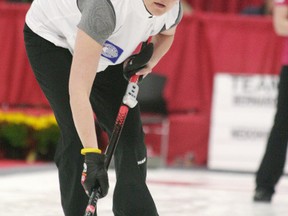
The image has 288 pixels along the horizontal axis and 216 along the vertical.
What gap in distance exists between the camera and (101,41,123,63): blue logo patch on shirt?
313 centimetres

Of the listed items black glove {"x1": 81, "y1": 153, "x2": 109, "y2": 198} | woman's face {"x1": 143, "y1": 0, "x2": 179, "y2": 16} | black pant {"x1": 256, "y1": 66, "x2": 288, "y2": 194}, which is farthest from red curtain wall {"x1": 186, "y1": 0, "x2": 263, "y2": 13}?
black glove {"x1": 81, "y1": 153, "x2": 109, "y2": 198}

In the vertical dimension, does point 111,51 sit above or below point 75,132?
above

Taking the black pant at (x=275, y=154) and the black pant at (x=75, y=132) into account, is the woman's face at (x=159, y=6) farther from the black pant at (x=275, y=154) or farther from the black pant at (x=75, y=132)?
the black pant at (x=275, y=154)

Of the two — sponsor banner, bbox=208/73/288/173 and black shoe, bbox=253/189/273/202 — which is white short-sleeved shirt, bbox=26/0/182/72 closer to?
black shoe, bbox=253/189/273/202

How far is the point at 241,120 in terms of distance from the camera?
285 inches

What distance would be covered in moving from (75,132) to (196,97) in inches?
177

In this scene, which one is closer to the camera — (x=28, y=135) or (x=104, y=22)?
(x=104, y=22)

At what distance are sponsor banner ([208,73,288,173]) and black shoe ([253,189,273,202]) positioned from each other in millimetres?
2112

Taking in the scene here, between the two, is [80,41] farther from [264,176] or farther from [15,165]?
[15,165]

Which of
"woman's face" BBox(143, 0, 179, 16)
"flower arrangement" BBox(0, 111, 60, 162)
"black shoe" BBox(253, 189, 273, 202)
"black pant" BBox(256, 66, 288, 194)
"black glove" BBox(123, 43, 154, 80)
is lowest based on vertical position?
"flower arrangement" BBox(0, 111, 60, 162)

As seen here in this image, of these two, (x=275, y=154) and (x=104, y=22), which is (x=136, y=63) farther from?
(x=275, y=154)

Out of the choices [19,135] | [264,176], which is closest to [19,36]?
[19,135]

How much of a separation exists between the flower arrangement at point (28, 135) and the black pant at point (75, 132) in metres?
3.88

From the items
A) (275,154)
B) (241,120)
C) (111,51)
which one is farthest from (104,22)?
(241,120)
